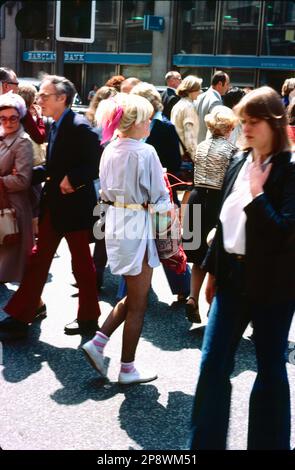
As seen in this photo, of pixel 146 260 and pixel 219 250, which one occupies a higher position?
pixel 219 250

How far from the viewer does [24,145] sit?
519 cm

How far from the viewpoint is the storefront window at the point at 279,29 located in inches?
829

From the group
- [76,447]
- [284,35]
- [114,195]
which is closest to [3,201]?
[114,195]

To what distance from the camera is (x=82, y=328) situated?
16.9ft

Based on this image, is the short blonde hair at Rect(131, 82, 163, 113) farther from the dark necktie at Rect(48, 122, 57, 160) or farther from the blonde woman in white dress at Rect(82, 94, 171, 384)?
the blonde woman in white dress at Rect(82, 94, 171, 384)

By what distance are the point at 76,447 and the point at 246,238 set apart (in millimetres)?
1420

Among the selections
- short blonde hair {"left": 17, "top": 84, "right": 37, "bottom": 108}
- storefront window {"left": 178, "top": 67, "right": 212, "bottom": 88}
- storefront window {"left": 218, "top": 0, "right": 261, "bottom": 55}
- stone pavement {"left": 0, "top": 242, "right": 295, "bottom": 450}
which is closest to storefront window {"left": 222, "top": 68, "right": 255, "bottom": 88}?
storefront window {"left": 218, "top": 0, "right": 261, "bottom": 55}

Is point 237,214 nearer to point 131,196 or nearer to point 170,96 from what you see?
point 131,196

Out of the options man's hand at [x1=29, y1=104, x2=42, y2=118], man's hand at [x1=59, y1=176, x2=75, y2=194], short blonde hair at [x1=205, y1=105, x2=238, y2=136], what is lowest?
man's hand at [x1=59, y1=176, x2=75, y2=194]

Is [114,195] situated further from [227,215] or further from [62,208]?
[227,215]

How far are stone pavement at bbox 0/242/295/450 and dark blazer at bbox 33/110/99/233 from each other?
91cm

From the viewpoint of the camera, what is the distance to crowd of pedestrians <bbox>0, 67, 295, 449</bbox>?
9.59ft

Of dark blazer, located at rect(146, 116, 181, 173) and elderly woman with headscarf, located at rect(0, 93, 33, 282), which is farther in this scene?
dark blazer, located at rect(146, 116, 181, 173)

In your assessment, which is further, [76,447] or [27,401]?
[27,401]
